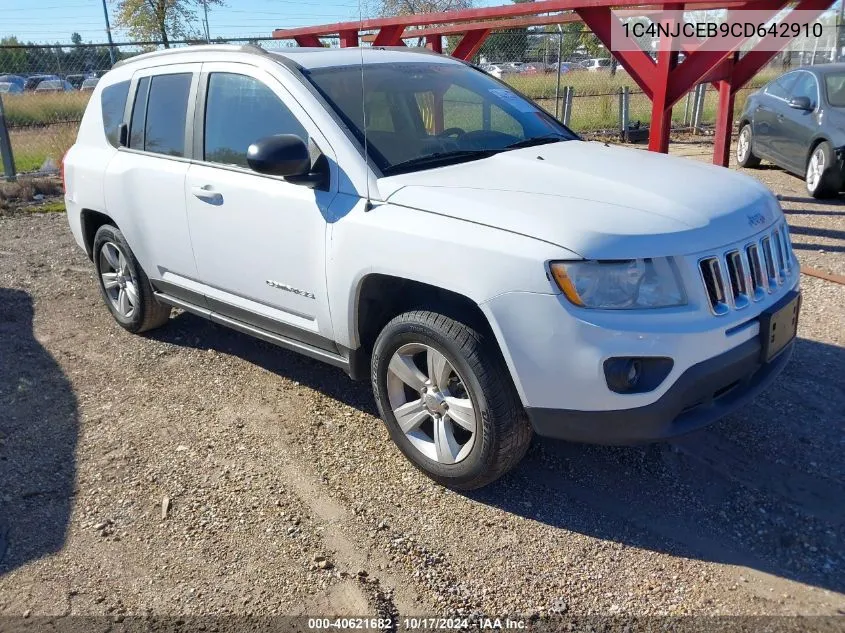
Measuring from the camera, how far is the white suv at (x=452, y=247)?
108 inches

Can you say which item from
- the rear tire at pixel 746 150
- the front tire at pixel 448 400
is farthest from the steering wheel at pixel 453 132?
the rear tire at pixel 746 150

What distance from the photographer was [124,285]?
5.25 m

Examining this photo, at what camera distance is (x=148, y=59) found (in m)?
4.77

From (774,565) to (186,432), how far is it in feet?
9.47

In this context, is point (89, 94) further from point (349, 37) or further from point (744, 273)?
point (744, 273)

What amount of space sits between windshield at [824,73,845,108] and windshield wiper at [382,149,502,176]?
6.91 meters

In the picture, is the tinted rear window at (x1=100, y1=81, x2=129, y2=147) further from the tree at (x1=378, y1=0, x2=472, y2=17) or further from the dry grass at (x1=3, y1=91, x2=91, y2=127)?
the dry grass at (x1=3, y1=91, x2=91, y2=127)

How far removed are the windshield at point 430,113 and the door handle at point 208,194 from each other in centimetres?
81

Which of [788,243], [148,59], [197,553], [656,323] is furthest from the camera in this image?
[148,59]

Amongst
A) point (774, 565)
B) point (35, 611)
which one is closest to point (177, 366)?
point (35, 611)

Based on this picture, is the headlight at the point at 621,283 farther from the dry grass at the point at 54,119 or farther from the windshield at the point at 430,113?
the dry grass at the point at 54,119

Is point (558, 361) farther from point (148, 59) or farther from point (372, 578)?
point (148, 59)

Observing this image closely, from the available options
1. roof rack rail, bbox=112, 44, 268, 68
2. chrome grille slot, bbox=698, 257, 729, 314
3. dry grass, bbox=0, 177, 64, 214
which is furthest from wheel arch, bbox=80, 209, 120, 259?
dry grass, bbox=0, 177, 64, 214

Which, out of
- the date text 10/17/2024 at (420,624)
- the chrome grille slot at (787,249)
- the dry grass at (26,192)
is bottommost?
the date text 10/17/2024 at (420,624)
